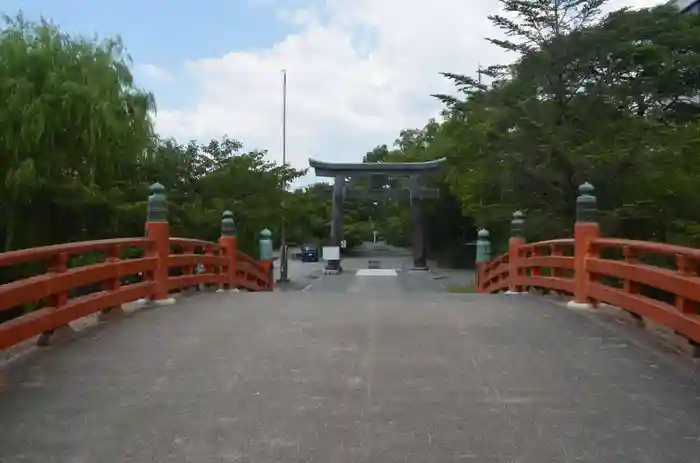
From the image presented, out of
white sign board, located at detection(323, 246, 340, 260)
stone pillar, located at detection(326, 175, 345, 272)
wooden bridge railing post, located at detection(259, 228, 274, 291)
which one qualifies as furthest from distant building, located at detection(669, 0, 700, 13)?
wooden bridge railing post, located at detection(259, 228, 274, 291)

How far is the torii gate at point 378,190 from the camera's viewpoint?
43281 millimetres

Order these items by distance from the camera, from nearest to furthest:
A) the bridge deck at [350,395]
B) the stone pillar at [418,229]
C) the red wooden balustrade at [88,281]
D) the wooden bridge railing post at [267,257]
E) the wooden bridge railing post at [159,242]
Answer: the bridge deck at [350,395]
the red wooden balustrade at [88,281]
the wooden bridge railing post at [159,242]
the wooden bridge railing post at [267,257]
the stone pillar at [418,229]

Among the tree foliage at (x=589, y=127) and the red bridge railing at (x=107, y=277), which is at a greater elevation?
the tree foliage at (x=589, y=127)

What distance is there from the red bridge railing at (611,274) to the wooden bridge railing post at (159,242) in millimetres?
4615

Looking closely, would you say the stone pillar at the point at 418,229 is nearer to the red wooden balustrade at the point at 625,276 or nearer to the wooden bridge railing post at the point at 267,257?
the wooden bridge railing post at the point at 267,257

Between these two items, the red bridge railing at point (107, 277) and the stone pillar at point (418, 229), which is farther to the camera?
the stone pillar at point (418, 229)

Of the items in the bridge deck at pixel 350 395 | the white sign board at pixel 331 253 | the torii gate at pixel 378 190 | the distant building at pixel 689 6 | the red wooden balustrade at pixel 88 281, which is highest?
the distant building at pixel 689 6

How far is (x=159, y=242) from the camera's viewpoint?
9.66 meters

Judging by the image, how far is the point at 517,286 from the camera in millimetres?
13750

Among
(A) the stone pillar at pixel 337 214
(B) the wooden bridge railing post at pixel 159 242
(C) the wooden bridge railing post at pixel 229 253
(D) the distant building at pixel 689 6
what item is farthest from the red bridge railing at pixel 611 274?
(A) the stone pillar at pixel 337 214

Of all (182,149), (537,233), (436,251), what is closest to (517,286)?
(537,233)

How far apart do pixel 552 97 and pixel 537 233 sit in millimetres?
3921

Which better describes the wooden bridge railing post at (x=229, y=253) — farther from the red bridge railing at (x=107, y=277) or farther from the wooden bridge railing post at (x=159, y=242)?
the wooden bridge railing post at (x=159, y=242)

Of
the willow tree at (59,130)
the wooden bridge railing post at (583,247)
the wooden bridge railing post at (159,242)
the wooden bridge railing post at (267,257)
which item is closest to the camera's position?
the wooden bridge railing post at (583,247)
